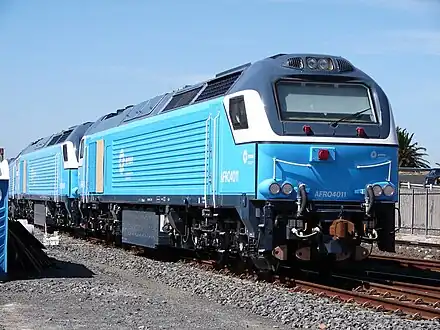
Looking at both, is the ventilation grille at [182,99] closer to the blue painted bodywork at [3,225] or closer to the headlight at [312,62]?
the headlight at [312,62]

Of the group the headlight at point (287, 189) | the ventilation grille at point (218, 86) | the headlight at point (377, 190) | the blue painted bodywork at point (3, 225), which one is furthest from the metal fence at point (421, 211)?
the blue painted bodywork at point (3, 225)

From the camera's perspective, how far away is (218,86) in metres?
14.6

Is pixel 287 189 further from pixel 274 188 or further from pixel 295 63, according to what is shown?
pixel 295 63

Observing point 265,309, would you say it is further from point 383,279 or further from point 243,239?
point 383,279

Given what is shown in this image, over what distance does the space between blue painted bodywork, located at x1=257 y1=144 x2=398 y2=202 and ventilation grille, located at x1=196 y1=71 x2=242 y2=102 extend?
194 cm

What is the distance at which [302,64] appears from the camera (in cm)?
1326

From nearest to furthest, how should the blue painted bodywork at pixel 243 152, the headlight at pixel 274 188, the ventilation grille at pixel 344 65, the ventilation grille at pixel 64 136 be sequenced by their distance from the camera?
the headlight at pixel 274 188
the blue painted bodywork at pixel 243 152
the ventilation grille at pixel 344 65
the ventilation grille at pixel 64 136

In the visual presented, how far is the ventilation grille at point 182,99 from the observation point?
52.0 feet

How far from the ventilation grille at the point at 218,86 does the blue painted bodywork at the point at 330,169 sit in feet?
6.36

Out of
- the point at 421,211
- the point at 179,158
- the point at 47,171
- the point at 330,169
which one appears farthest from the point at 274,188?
the point at 47,171

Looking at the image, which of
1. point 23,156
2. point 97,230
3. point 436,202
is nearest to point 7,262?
point 97,230

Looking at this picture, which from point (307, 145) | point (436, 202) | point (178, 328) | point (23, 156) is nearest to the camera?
point (178, 328)

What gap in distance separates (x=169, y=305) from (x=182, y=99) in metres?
6.21

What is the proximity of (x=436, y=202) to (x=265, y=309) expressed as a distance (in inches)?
721
